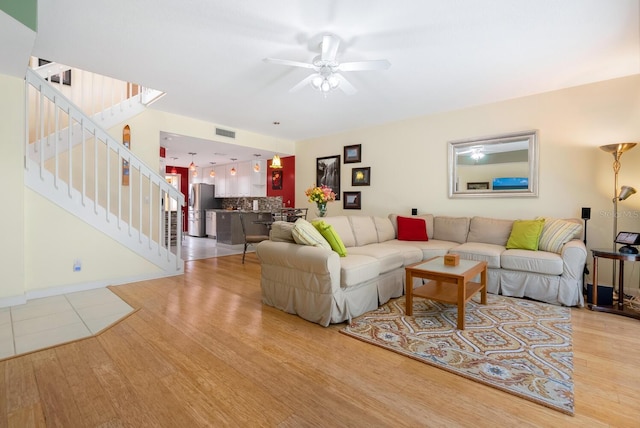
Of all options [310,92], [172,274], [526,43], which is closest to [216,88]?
[310,92]

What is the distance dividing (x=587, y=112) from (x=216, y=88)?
4.95m

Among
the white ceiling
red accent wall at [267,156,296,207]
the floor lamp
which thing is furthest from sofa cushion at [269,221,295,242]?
red accent wall at [267,156,296,207]

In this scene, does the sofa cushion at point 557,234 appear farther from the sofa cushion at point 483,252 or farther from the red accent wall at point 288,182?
the red accent wall at point 288,182

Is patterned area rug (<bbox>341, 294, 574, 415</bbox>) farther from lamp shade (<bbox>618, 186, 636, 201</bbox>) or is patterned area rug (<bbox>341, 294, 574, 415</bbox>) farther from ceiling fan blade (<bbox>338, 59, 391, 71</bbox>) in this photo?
ceiling fan blade (<bbox>338, 59, 391, 71</bbox>)

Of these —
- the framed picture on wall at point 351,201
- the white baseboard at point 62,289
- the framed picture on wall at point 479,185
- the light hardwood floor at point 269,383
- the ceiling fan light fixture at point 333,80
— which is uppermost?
the ceiling fan light fixture at point 333,80

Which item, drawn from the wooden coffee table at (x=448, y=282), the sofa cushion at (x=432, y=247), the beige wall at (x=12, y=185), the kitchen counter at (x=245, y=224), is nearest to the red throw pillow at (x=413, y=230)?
the sofa cushion at (x=432, y=247)

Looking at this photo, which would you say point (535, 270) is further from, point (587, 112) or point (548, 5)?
point (548, 5)

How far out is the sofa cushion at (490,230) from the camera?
4117mm

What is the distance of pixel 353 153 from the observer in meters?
6.18

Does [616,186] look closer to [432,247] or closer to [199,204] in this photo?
[432,247]

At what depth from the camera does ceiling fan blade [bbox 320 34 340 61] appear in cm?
Result: 270

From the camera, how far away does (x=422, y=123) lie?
5.21m

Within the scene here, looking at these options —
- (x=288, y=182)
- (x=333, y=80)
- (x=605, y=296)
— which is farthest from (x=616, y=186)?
(x=288, y=182)

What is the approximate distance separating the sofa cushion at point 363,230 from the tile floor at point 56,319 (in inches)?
111
